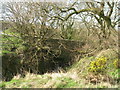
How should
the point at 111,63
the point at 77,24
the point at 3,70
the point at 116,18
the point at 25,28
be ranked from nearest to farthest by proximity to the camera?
the point at 111,63
the point at 3,70
the point at 25,28
the point at 116,18
the point at 77,24

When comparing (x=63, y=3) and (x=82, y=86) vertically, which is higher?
(x=63, y=3)

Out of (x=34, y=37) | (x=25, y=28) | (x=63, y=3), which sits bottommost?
(x=34, y=37)

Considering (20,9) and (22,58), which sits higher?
(20,9)

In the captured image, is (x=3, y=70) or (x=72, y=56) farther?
(x=72, y=56)

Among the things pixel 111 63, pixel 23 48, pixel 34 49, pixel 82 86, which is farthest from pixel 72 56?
pixel 82 86

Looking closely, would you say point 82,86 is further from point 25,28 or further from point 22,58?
point 25,28

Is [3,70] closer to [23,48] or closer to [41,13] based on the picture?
[23,48]

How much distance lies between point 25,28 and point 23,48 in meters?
1.41

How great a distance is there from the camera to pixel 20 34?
10148 millimetres

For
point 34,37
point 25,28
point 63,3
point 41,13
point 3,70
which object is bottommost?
point 3,70

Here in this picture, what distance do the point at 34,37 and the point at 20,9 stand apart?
2068 mm

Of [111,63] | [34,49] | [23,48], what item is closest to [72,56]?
[34,49]

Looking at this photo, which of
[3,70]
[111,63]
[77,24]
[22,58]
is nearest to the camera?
[111,63]

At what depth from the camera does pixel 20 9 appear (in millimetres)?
9688
